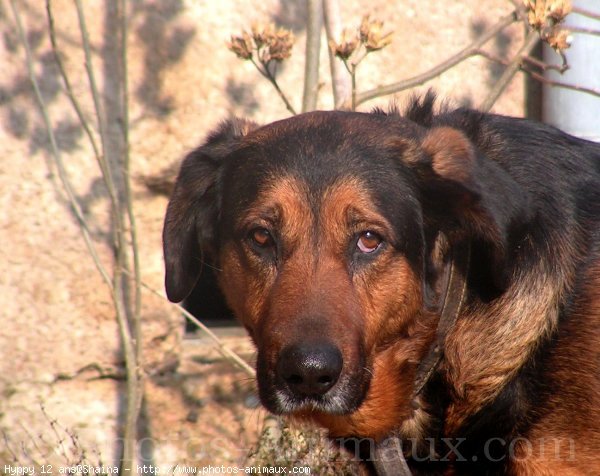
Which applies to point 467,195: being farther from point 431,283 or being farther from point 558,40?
point 558,40

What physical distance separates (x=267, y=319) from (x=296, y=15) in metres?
3.15

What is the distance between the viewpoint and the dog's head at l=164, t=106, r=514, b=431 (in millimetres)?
3033

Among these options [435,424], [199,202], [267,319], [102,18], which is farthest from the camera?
[102,18]

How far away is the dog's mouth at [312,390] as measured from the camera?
9.86 feet

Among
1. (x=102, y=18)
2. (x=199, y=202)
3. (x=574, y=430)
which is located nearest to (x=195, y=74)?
(x=102, y=18)

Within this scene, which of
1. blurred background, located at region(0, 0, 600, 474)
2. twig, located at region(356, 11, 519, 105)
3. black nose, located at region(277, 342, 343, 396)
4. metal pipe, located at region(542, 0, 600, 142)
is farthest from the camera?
metal pipe, located at region(542, 0, 600, 142)

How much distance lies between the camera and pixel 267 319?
310 centimetres

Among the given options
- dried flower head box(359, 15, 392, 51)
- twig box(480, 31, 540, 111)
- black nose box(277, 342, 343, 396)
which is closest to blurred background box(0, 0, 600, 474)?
twig box(480, 31, 540, 111)

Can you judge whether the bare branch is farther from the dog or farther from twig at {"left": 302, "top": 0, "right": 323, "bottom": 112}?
the dog

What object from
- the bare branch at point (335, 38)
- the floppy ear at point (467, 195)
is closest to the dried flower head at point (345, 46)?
the bare branch at point (335, 38)

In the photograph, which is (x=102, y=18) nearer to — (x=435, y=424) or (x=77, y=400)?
(x=77, y=400)

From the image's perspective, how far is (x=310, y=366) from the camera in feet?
9.61

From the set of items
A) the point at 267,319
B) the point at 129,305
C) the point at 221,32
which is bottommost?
the point at 129,305

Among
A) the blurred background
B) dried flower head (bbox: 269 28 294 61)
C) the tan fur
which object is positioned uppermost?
dried flower head (bbox: 269 28 294 61)
